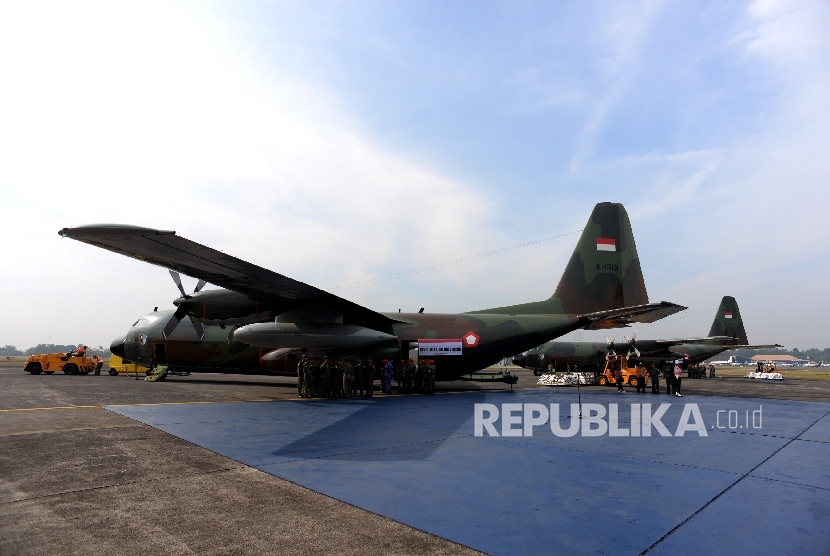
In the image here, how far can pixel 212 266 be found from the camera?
1520 centimetres

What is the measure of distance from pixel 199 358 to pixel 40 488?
20394mm

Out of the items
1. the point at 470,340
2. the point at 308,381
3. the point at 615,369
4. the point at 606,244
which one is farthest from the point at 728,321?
the point at 308,381

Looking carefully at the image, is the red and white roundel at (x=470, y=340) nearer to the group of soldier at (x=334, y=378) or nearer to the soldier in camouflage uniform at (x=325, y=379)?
the group of soldier at (x=334, y=378)

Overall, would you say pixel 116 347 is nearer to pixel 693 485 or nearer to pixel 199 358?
pixel 199 358

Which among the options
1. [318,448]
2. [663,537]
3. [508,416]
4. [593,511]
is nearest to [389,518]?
[593,511]

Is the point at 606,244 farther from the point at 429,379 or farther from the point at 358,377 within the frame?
the point at 358,377

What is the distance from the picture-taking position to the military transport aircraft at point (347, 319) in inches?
699

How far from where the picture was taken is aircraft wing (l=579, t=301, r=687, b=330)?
20786 millimetres

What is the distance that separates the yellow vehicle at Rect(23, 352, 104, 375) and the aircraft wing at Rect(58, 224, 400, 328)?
25804 millimetres

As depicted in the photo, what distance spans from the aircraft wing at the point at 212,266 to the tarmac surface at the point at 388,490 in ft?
14.7

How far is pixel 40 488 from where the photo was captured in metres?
6.28

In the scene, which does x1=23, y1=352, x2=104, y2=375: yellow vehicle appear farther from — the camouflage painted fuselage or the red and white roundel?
the red and white roundel

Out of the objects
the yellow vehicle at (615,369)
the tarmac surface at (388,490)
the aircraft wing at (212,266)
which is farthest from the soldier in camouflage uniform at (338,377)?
the yellow vehicle at (615,369)

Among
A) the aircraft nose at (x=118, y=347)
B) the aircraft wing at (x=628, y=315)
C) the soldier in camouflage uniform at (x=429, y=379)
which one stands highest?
the aircraft wing at (x=628, y=315)
